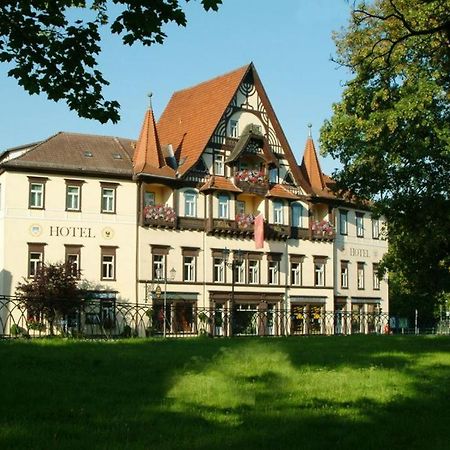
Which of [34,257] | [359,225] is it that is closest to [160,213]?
[34,257]

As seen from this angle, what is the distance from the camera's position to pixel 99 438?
8203mm

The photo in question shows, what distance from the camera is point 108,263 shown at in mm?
53781

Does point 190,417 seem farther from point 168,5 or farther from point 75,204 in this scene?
point 75,204

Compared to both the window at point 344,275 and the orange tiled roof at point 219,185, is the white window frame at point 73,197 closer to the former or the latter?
the orange tiled roof at point 219,185

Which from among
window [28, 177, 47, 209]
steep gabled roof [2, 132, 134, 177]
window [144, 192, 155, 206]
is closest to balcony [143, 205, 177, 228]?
window [144, 192, 155, 206]

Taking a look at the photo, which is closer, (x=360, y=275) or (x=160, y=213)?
(x=160, y=213)

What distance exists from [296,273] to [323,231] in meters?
4.31

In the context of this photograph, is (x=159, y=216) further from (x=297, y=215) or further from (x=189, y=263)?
(x=297, y=215)

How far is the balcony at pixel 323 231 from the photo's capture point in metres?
63.8

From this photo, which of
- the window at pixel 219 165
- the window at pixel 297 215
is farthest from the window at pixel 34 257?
the window at pixel 297 215

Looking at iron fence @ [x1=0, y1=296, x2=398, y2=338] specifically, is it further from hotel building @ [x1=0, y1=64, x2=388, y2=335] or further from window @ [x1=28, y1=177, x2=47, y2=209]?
window @ [x1=28, y1=177, x2=47, y2=209]

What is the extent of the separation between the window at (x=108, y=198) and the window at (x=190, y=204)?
5.44m

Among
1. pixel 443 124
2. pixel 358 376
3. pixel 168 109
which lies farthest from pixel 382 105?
pixel 168 109

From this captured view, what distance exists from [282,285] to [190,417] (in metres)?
52.1
